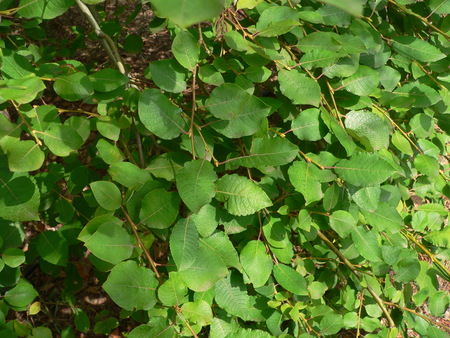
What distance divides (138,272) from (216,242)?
0.20 meters

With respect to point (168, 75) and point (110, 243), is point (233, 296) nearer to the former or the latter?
point (110, 243)

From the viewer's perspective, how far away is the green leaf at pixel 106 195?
3.40 ft

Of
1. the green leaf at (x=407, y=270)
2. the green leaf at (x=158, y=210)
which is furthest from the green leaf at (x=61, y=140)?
Answer: the green leaf at (x=407, y=270)

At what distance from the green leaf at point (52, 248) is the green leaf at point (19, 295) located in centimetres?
12

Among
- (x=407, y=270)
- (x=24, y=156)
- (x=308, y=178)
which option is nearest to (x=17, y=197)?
(x=24, y=156)

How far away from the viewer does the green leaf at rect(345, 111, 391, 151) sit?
1204mm

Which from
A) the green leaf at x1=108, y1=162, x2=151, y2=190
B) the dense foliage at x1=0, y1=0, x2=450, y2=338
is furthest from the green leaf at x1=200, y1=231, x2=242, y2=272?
the green leaf at x1=108, y1=162, x2=151, y2=190

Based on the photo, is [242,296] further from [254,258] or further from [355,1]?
[355,1]

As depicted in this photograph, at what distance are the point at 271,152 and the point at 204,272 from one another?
332mm

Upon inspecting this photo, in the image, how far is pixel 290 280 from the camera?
1.26 m

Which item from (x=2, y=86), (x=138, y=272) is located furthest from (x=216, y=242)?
(x=2, y=86)

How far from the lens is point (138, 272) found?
100 centimetres

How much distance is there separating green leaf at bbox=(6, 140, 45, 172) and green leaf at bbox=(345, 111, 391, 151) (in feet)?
2.75

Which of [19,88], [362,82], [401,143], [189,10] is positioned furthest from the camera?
[401,143]
